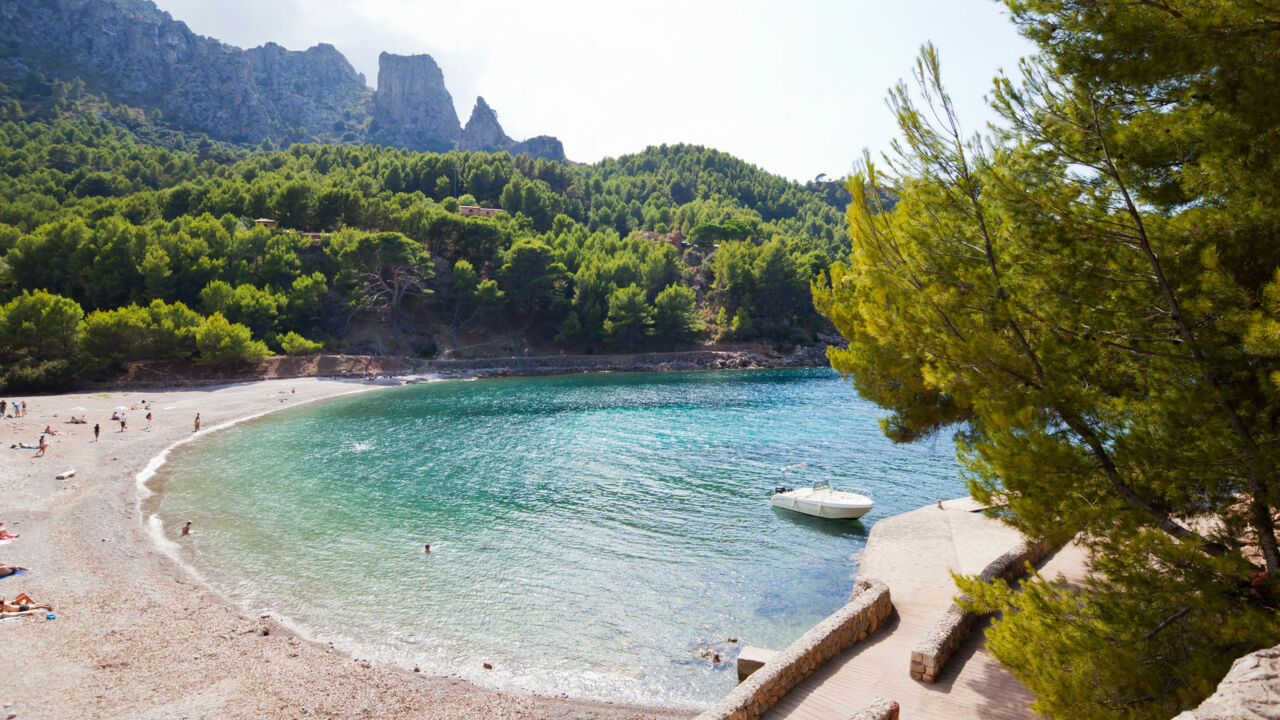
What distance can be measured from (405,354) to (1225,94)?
229 ft

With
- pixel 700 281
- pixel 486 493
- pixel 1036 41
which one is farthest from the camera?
pixel 700 281

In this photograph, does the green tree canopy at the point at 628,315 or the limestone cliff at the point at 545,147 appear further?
the limestone cliff at the point at 545,147

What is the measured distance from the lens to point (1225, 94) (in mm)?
4699

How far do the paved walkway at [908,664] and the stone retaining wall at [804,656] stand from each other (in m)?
0.16

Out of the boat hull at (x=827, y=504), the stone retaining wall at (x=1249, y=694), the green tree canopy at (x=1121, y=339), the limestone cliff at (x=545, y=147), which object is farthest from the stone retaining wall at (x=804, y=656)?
the limestone cliff at (x=545, y=147)

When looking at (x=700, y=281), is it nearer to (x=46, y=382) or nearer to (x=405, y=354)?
(x=405, y=354)

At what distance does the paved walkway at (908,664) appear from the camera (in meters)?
8.54

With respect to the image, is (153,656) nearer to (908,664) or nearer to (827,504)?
(908,664)

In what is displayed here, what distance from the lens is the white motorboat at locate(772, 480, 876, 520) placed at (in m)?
21.6

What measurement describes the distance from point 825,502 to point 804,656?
13.0 m

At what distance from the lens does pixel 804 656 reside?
9.52 meters

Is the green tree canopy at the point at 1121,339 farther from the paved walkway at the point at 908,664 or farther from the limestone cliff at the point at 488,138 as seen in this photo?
the limestone cliff at the point at 488,138

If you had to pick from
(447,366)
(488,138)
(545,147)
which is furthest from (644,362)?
(488,138)

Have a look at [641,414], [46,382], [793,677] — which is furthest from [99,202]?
[793,677]
